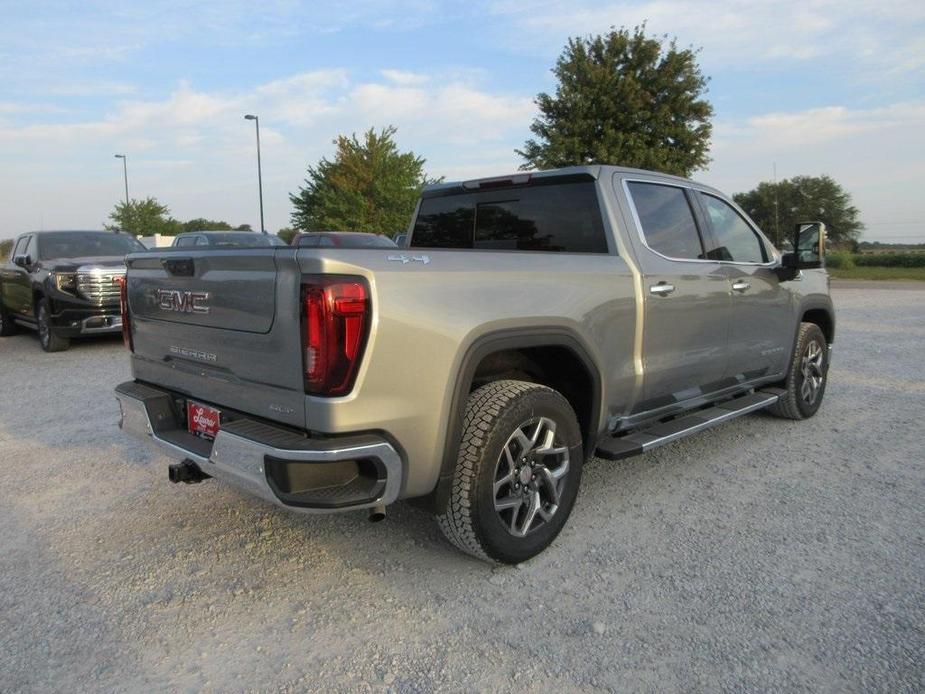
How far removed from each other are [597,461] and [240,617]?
268 cm

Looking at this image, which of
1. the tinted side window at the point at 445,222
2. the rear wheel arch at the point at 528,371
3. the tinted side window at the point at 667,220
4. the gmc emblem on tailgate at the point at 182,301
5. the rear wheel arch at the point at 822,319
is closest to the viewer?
the rear wheel arch at the point at 528,371

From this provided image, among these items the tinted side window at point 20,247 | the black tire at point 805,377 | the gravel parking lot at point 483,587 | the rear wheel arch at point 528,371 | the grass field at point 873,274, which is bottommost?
the gravel parking lot at point 483,587

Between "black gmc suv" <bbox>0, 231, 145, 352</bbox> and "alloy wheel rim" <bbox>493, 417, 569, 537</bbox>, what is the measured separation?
739 cm

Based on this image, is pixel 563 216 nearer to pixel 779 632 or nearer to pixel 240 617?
pixel 779 632

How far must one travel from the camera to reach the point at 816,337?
18.7 feet

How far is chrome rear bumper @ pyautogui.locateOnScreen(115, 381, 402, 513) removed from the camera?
2.46 meters

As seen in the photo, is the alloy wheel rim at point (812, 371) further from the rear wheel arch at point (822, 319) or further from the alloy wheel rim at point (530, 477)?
the alloy wheel rim at point (530, 477)

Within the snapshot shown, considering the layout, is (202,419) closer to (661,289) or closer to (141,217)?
(661,289)

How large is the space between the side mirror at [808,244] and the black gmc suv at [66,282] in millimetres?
7687

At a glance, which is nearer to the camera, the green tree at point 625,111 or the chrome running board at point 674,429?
the chrome running board at point 674,429

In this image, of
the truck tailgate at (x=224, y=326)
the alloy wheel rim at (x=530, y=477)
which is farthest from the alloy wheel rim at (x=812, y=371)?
the truck tailgate at (x=224, y=326)

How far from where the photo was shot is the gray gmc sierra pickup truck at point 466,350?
2.50 meters

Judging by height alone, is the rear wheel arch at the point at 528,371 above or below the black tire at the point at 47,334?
above

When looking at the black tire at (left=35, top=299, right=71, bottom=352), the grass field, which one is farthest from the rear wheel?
→ the grass field
